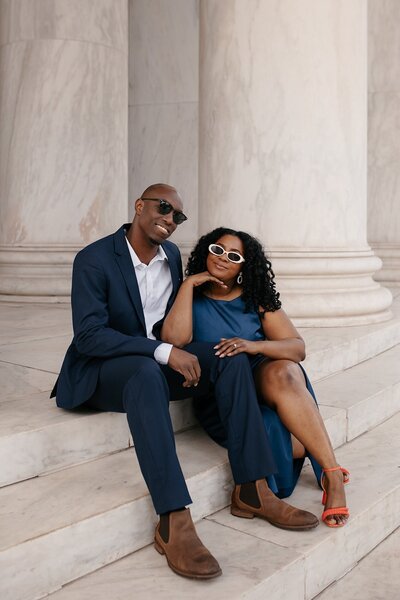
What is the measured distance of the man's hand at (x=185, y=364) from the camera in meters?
9.52

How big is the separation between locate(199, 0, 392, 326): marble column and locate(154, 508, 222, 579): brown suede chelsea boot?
31.7ft

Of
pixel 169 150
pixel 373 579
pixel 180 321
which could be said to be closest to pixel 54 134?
pixel 169 150

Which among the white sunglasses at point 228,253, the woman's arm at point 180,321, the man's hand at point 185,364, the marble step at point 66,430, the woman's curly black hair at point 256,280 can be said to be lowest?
the marble step at point 66,430

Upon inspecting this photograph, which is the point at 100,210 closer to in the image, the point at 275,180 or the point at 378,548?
the point at 275,180

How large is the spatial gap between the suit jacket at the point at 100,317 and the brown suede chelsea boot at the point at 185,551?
88.2 inches

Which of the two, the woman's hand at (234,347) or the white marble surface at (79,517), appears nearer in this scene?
the white marble surface at (79,517)

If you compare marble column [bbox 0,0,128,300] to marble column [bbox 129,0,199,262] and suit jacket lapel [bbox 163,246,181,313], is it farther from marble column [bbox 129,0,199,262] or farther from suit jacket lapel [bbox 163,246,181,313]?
suit jacket lapel [bbox 163,246,181,313]

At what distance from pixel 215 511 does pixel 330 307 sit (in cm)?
856

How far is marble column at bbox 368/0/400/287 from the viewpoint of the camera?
1120 inches

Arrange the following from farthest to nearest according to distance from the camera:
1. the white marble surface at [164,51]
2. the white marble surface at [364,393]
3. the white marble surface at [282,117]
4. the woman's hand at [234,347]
A: the white marble surface at [164,51] < the white marble surface at [282,117] < the white marble surface at [364,393] < the woman's hand at [234,347]

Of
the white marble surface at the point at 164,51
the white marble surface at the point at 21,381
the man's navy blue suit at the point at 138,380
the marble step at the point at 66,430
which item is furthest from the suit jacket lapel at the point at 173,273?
the white marble surface at the point at 164,51

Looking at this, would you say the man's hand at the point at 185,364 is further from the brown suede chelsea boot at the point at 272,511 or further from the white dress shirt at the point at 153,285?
the brown suede chelsea boot at the point at 272,511

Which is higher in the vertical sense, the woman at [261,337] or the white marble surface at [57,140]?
the white marble surface at [57,140]

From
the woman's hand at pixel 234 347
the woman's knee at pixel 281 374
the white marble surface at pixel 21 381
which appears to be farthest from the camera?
the white marble surface at pixel 21 381
